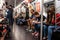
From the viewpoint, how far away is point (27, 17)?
5.83 meters

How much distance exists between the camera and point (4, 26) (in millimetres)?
4766

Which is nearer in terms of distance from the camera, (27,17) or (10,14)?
(10,14)

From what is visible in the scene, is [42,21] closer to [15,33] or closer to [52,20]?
[52,20]

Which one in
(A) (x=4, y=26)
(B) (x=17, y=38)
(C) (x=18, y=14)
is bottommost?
(B) (x=17, y=38)

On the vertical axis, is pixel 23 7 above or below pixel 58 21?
above

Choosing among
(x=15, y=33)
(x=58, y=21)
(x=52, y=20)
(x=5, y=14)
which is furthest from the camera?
(x=15, y=33)

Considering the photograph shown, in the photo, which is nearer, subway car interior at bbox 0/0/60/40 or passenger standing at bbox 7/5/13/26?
subway car interior at bbox 0/0/60/40

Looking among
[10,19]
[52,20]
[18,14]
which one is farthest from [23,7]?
[52,20]

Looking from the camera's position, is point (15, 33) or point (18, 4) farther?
point (15, 33)

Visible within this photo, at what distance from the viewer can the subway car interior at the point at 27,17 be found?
13.2ft

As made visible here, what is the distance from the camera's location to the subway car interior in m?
4.03

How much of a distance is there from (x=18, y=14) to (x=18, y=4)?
1.20 ft

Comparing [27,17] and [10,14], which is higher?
[10,14]

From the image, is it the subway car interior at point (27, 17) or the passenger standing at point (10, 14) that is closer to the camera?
the subway car interior at point (27, 17)
